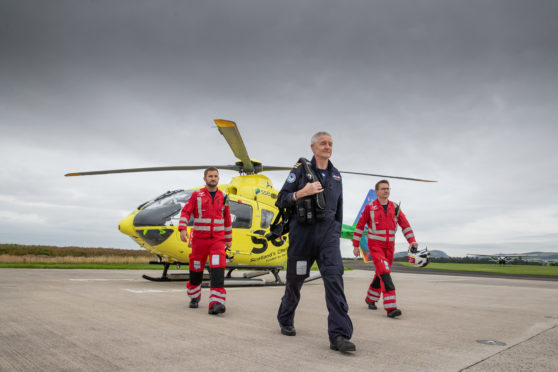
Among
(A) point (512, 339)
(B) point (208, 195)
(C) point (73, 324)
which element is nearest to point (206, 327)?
(C) point (73, 324)

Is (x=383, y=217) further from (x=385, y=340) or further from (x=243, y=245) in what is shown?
(x=243, y=245)

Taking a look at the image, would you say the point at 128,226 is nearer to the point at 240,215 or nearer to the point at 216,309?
the point at 240,215

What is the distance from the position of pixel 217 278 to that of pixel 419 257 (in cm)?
336

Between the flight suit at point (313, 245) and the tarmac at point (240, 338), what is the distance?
0.47 meters

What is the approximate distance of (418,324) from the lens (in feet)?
14.1

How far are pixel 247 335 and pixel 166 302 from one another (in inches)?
94.2

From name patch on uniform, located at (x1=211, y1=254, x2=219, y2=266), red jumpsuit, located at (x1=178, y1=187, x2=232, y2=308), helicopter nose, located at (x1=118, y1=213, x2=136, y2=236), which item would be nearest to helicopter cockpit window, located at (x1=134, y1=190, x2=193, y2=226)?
helicopter nose, located at (x1=118, y1=213, x2=136, y2=236)

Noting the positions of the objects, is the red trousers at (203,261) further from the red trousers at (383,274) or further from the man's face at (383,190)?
the man's face at (383,190)

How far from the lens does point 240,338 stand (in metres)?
3.20

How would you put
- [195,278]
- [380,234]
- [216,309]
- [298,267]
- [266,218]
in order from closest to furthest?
[298,267]
[216,309]
[195,278]
[380,234]
[266,218]

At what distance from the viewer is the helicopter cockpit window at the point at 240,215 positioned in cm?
883

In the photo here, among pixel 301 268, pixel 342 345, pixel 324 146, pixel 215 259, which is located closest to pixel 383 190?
pixel 324 146

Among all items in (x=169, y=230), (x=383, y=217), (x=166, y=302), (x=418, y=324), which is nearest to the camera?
(x=418, y=324)

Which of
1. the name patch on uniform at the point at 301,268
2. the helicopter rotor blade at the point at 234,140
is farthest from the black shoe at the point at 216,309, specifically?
the helicopter rotor blade at the point at 234,140
